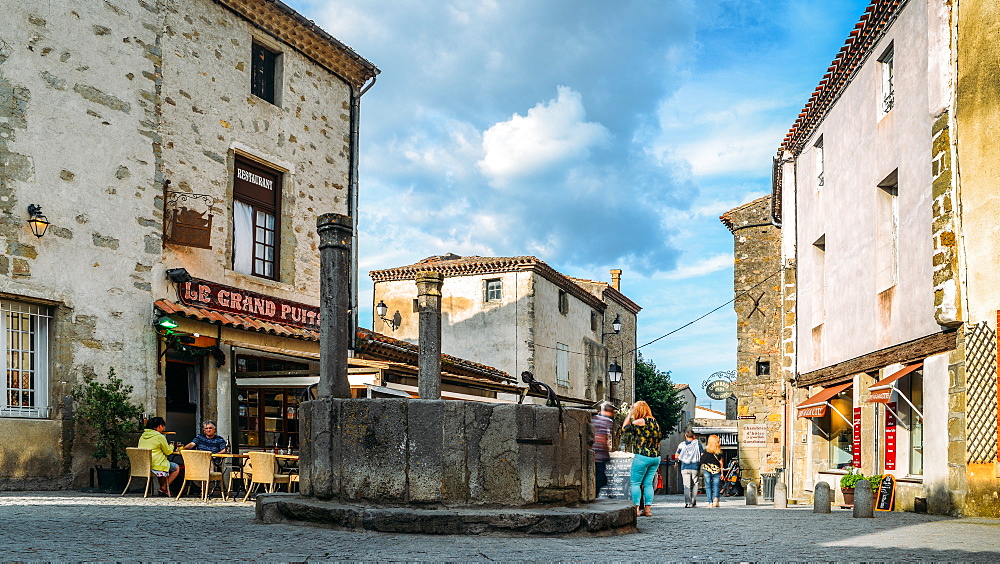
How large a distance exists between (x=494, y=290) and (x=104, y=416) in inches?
900

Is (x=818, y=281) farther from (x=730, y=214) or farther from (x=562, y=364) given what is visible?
(x=562, y=364)

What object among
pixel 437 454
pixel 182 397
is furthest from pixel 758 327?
pixel 437 454

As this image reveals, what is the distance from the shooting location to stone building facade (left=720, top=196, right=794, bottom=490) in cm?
2534

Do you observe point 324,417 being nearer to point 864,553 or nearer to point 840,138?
point 864,553

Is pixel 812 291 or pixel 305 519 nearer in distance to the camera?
pixel 305 519

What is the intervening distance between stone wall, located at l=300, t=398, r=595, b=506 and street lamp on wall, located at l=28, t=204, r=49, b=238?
20.8ft

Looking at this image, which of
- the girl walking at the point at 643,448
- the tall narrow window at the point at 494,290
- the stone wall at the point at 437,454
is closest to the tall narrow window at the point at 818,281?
the girl walking at the point at 643,448

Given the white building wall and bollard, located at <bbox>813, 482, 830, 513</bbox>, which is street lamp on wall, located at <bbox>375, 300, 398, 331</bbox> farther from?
bollard, located at <bbox>813, 482, 830, 513</bbox>

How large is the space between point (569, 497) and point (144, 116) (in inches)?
379

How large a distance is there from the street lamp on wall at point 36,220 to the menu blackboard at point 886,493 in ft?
39.6

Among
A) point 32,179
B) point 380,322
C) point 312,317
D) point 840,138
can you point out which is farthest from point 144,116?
point 380,322

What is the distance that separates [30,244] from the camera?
12.6 metres

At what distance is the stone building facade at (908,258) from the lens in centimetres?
1152

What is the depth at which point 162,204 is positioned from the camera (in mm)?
14742
